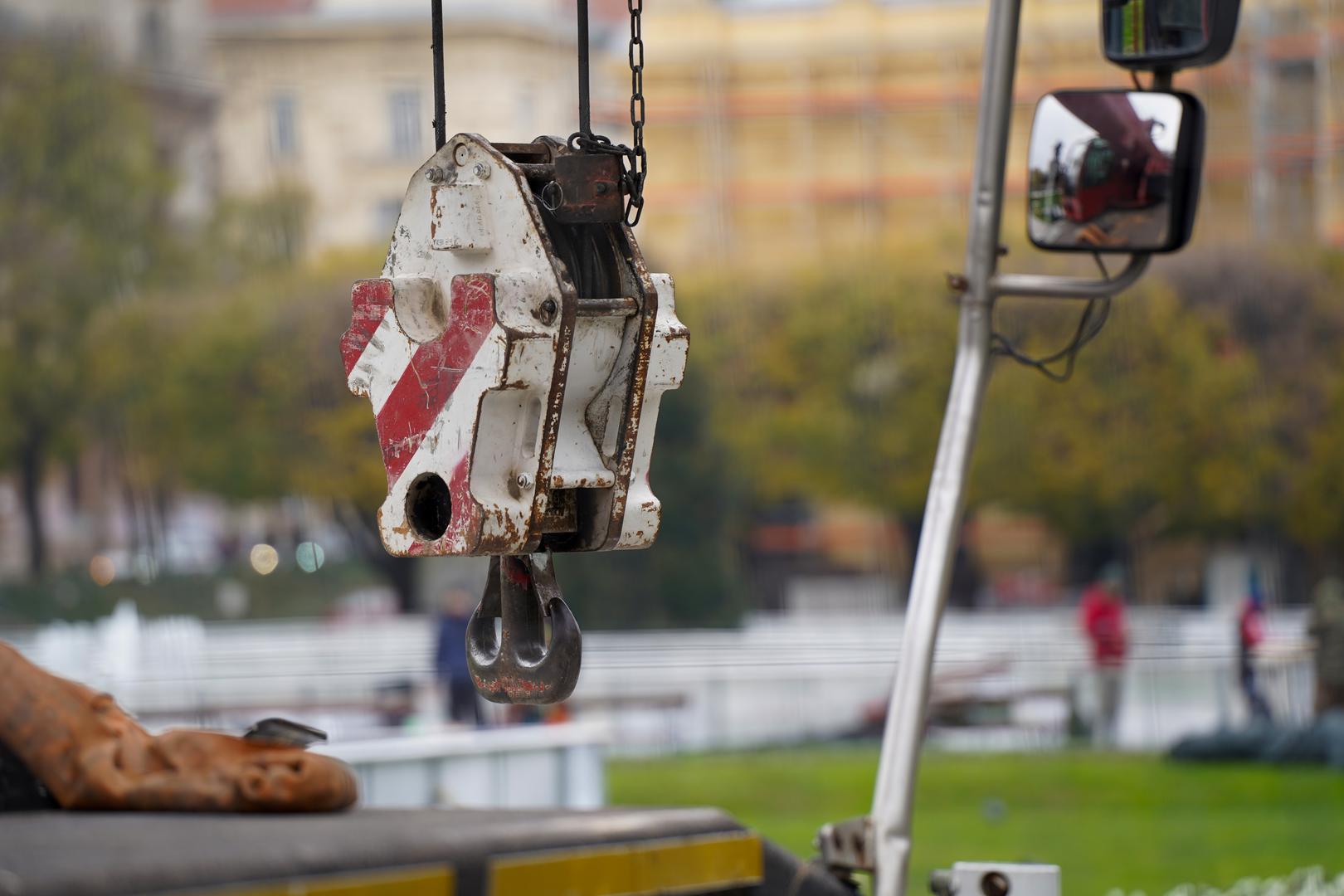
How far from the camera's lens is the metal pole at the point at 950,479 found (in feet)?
12.0

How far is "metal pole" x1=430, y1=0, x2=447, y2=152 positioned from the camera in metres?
3.22

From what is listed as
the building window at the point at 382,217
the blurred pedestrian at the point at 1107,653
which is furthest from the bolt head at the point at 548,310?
the building window at the point at 382,217

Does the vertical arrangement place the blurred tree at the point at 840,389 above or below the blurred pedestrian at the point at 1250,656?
above

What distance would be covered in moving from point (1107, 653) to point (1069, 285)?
17532 mm

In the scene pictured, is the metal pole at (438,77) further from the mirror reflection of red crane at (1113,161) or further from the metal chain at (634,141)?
the mirror reflection of red crane at (1113,161)

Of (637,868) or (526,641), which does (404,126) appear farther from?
(637,868)

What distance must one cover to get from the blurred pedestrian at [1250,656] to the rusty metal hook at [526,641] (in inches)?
676

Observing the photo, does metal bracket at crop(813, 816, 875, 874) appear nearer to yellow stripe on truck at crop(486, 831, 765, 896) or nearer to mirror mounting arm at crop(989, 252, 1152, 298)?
yellow stripe on truck at crop(486, 831, 765, 896)

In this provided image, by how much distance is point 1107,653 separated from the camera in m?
21.2

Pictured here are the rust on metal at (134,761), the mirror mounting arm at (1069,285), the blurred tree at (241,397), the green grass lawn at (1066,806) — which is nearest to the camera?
the rust on metal at (134,761)


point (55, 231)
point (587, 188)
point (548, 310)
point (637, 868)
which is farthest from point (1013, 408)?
point (637, 868)

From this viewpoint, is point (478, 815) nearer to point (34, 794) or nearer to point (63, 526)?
point (34, 794)

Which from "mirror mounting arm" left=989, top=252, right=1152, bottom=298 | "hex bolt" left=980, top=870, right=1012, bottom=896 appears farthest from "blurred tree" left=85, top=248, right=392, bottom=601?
"hex bolt" left=980, top=870, right=1012, bottom=896

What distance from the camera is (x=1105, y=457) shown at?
83.9ft
